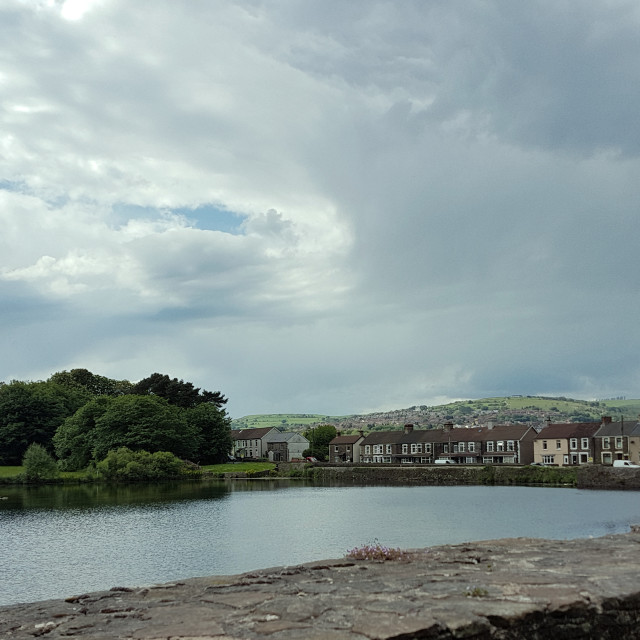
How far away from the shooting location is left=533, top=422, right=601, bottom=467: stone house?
10050cm

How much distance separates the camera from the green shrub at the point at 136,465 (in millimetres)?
93625

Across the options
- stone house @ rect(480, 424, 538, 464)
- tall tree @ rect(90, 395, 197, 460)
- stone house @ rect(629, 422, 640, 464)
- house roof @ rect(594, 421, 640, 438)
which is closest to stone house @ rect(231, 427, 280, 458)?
tall tree @ rect(90, 395, 197, 460)

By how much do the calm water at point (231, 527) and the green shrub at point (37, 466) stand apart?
24280 millimetres

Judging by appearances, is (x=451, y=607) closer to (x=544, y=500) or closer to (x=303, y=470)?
(x=544, y=500)

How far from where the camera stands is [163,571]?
26.4 m

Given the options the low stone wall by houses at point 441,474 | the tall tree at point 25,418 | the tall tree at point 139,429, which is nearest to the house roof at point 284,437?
the low stone wall by houses at point 441,474

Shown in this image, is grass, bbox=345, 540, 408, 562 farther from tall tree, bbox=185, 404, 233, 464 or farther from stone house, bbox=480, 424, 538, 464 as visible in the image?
tall tree, bbox=185, 404, 233, 464

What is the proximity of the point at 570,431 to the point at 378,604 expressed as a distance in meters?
103

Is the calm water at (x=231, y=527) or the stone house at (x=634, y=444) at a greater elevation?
the stone house at (x=634, y=444)

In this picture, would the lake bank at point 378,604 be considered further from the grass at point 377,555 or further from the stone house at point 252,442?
the stone house at point 252,442

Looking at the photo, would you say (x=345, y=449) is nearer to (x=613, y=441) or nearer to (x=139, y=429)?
(x=139, y=429)

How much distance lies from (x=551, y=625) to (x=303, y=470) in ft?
345

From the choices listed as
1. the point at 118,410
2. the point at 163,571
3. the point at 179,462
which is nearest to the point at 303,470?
the point at 179,462

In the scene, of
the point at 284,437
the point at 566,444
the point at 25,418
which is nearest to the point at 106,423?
the point at 25,418
